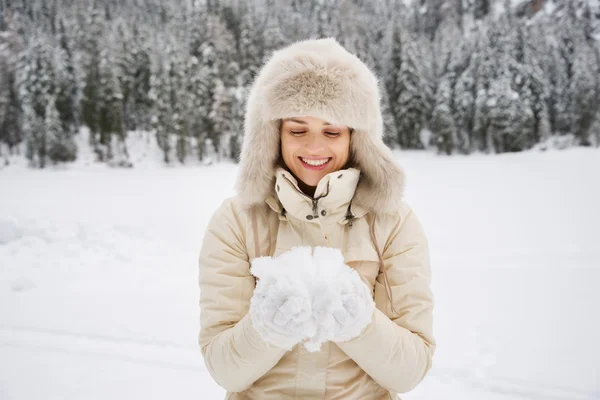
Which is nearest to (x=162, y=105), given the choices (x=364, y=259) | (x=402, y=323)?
(x=364, y=259)

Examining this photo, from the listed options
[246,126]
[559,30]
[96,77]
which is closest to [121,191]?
[96,77]

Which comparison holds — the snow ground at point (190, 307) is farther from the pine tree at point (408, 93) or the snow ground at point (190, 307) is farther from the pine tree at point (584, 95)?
the pine tree at point (408, 93)

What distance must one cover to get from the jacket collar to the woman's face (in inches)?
3.0

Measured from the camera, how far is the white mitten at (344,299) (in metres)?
1.21

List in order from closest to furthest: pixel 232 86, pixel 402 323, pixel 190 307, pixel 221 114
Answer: pixel 402 323 → pixel 190 307 → pixel 221 114 → pixel 232 86

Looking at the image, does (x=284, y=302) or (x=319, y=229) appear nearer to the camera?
(x=284, y=302)

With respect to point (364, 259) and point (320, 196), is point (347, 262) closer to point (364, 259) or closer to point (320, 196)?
point (364, 259)

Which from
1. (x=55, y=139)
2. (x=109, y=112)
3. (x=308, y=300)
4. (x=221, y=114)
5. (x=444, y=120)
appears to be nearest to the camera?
(x=308, y=300)

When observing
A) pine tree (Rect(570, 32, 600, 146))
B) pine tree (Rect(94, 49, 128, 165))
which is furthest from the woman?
pine tree (Rect(570, 32, 600, 146))

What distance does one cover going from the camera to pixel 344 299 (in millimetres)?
1225

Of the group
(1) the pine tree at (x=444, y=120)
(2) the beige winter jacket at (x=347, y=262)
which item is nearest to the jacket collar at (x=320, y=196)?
(2) the beige winter jacket at (x=347, y=262)

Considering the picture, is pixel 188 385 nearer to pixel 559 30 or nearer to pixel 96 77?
pixel 96 77

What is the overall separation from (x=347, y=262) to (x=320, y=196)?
34 cm

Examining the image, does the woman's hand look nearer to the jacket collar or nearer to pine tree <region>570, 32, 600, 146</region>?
the jacket collar
